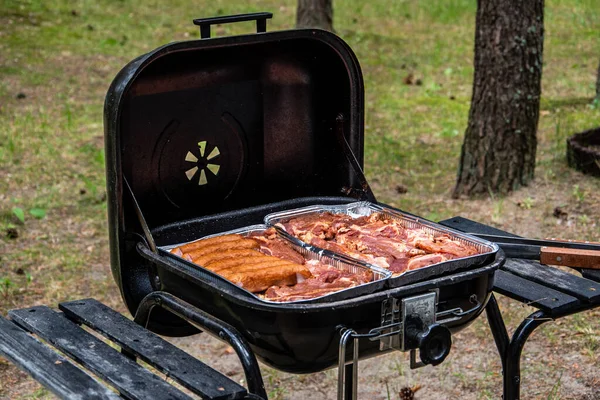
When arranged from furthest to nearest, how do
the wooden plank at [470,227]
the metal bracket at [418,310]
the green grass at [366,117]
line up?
the green grass at [366,117]
the wooden plank at [470,227]
the metal bracket at [418,310]

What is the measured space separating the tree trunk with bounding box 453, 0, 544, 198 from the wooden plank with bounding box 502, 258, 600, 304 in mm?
2310

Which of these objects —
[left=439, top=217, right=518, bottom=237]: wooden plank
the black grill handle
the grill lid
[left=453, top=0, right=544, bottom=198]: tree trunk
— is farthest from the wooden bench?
[left=453, top=0, right=544, bottom=198]: tree trunk

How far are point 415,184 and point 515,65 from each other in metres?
1.21

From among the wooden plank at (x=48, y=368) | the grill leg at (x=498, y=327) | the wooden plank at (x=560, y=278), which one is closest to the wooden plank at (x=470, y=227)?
the wooden plank at (x=560, y=278)

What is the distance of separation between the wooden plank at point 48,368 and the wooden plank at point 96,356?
1.1 inches

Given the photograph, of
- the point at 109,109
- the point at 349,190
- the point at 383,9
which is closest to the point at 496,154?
the point at 349,190

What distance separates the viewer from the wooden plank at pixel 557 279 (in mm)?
3076

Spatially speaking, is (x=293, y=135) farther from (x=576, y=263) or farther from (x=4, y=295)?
(x=4, y=295)

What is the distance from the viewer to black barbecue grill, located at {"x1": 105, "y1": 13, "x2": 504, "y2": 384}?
2441 millimetres

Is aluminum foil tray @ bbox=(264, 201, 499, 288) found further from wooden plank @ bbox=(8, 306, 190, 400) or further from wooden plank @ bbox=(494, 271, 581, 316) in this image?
wooden plank @ bbox=(8, 306, 190, 400)

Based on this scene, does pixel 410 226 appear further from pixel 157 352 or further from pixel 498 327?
pixel 157 352

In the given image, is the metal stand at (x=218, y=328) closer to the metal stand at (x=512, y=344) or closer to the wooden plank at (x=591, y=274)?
the metal stand at (x=512, y=344)

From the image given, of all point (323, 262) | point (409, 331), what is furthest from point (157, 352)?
point (409, 331)

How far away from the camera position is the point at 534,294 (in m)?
3.12
